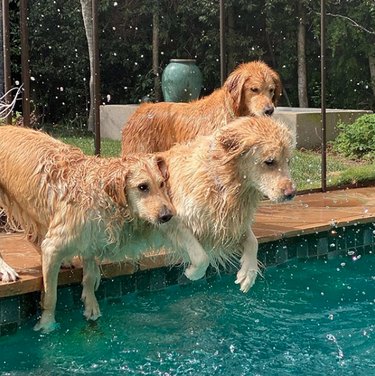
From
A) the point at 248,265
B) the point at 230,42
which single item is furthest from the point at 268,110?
the point at 230,42

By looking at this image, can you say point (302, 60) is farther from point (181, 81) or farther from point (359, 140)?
point (359, 140)

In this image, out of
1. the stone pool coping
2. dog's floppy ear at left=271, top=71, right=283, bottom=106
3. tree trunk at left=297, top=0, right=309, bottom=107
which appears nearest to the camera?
the stone pool coping

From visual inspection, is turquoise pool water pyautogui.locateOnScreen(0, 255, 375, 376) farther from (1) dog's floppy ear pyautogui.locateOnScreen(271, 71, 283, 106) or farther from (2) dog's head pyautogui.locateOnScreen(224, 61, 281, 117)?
(1) dog's floppy ear pyautogui.locateOnScreen(271, 71, 283, 106)

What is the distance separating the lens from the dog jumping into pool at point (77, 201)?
181 inches

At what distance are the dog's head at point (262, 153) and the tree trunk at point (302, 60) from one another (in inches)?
533

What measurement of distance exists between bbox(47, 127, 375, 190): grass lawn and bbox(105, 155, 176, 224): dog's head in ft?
13.3

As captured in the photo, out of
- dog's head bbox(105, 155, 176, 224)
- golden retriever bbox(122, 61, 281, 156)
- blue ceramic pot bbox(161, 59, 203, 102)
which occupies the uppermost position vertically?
blue ceramic pot bbox(161, 59, 203, 102)

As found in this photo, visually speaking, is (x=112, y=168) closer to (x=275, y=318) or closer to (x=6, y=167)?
(x=6, y=167)

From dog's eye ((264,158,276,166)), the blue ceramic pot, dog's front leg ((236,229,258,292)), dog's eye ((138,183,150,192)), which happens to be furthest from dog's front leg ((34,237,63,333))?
the blue ceramic pot

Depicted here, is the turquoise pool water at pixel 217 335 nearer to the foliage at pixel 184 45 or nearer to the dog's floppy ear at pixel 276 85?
the dog's floppy ear at pixel 276 85

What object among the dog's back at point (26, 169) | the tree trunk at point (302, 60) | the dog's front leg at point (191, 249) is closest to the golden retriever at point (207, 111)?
the dog's back at point (26, 169)

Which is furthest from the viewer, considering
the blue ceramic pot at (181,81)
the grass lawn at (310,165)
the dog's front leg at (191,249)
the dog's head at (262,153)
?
the blue ceramic pot at (181,81)

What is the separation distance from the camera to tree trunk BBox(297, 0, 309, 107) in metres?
17.8

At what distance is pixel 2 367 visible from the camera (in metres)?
4.35
